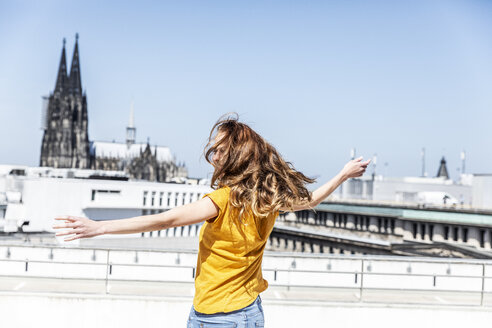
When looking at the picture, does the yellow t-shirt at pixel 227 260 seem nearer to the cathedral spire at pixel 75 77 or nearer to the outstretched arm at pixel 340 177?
the outstretched arm at pixel 340 177

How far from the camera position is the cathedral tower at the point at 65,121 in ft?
396

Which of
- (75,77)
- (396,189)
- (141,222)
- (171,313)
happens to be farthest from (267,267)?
(75,77)

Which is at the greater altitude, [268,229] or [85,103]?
[85,103]

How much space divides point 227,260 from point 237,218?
0.70 feet

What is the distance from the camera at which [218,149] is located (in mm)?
3109

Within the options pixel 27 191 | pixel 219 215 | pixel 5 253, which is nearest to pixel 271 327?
pixel 219 215

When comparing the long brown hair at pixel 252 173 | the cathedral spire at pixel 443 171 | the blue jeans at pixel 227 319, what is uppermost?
the cathedral spire at pixel 443 171

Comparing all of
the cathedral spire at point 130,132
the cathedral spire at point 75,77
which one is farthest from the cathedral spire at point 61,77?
the cathedral spire at point 130,132

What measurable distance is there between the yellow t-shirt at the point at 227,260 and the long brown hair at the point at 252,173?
0.07m

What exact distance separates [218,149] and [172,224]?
0.50 meters

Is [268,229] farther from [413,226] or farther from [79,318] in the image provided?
[413,226]

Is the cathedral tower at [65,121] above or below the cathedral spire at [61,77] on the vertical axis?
below

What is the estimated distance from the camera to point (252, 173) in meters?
3.03

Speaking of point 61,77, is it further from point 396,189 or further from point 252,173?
point 252,173
